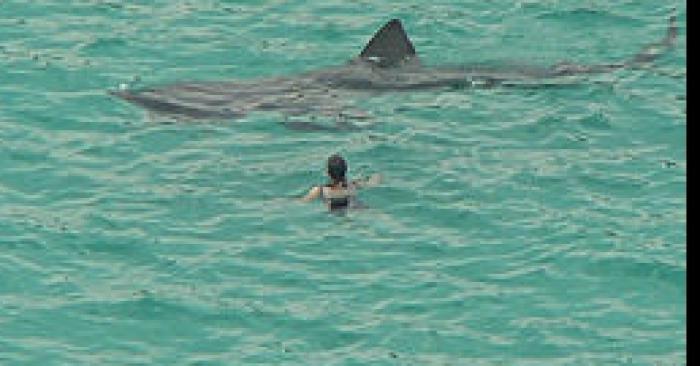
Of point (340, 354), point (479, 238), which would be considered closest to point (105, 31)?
point (479, 238)

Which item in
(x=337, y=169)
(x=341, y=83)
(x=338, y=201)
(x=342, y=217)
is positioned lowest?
(x=342, y=217)

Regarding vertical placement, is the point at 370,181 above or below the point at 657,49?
below

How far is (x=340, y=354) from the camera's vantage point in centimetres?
1175

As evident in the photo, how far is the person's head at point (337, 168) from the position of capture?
48.9ft

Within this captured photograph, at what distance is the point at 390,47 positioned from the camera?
1956 cm

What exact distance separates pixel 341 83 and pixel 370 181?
3.52 m

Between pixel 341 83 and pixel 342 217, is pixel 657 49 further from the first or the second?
pixel 342 217

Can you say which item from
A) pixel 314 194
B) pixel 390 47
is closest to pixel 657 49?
pixel 390 47

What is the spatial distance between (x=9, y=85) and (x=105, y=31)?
2574 millimetres

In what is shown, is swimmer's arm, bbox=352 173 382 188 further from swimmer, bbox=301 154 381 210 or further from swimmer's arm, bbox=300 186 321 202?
swimmer's arm, bbox=300 186 321 202

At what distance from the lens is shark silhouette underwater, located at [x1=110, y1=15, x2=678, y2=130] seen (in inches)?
718

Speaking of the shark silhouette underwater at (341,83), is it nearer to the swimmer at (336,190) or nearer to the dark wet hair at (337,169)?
the swimmer at (336,190)

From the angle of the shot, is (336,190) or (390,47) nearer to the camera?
(336,190)

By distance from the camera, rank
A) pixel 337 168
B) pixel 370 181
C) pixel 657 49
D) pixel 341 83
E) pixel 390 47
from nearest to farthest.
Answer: pixel 337 168 < pixel 370 181 < pixel 341 83 < pixel 390 47 < pixel 657 49
